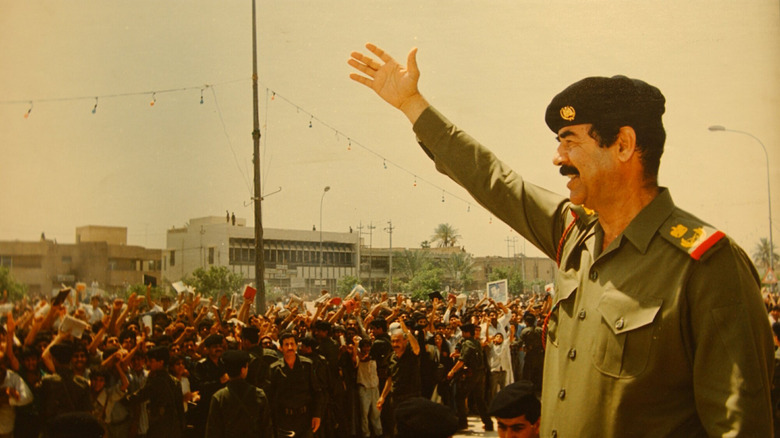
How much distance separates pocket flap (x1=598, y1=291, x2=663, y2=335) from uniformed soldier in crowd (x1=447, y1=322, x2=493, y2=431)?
843 centimetres

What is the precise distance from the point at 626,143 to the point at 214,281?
53.2 ft

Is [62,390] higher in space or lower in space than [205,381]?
higher

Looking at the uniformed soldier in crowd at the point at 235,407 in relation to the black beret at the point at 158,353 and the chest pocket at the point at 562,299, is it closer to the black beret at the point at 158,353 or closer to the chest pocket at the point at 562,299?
the black beret at the point at 158,353

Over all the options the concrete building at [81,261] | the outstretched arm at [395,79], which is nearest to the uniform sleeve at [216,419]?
the concrete building at [81,261]

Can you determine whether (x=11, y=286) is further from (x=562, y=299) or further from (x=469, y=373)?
(x=562, y=299)

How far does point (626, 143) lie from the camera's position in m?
1.98

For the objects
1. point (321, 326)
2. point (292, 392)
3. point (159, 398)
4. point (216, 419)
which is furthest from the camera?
point (321, 326)

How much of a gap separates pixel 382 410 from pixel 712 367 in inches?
306

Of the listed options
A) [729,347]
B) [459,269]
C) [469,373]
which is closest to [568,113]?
[729,347]

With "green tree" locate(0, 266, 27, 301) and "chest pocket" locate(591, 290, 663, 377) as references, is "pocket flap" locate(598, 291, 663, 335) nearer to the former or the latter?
"chest pocket" locate(591, 290, 663, 377)

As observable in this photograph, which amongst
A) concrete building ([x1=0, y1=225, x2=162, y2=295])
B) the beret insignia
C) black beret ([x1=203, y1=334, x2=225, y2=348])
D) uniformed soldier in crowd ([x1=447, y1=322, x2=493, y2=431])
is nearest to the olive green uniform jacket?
the beret insignia

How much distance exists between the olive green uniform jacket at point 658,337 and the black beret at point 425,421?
1.76ft

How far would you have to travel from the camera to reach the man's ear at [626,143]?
1.97m

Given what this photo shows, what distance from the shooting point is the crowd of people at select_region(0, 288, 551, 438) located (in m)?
5.66
